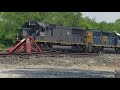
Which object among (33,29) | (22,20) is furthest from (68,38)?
(22,20)

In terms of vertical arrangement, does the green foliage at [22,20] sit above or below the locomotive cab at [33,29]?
above

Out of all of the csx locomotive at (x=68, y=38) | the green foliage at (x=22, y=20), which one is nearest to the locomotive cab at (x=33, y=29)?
the csx locomotive at (x=68, y=38)

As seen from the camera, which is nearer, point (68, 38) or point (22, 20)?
point (68, 38)

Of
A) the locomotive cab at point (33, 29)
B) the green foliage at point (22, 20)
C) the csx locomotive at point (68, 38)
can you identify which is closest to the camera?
the csx locomotive at point (68, 38)

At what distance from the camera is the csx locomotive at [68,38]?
114 ft

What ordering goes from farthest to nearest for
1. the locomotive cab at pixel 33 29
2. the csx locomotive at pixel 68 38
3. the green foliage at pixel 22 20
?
1. the green foliage at pixel 22 20
2. the locomotive cab at pixel 33 29
3. the csx locomotive at pixel 68 38

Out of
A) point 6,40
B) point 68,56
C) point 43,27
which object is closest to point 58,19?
point 6,40

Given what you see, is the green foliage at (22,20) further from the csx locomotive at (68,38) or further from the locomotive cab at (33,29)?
the locomotive cab at (33,29)

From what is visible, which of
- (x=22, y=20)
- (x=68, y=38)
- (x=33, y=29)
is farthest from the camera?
(x=22, y=20)

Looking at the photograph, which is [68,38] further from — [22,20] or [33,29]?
[22,20]

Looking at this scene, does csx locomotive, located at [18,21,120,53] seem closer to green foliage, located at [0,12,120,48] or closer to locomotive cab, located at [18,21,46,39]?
locomotive cab, located at [18,21,46,39]

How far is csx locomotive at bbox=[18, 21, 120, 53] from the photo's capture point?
34.7 meters

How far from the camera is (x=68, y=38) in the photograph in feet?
124
